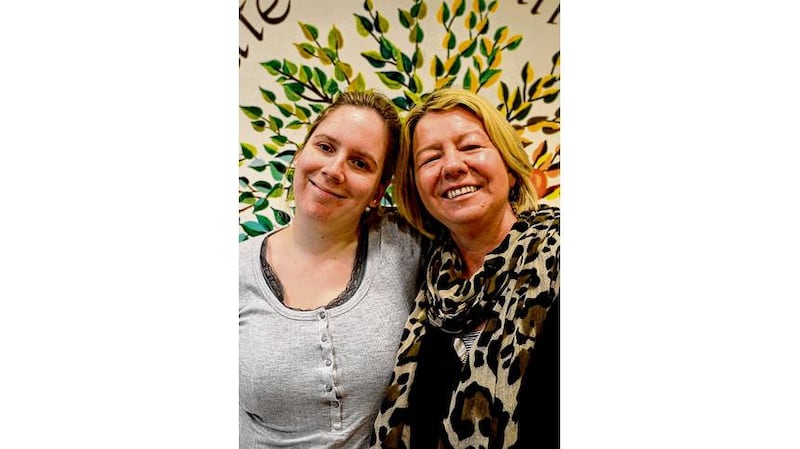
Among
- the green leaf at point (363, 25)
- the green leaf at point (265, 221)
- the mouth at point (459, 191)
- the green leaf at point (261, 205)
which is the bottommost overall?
the green leaf at point (265, 221)

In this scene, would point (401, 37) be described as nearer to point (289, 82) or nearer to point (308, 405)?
point (289, 82)

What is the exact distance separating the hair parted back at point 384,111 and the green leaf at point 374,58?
0.08 meters

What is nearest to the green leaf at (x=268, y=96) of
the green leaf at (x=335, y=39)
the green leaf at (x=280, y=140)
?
the green leaf at (x=280, y=140)

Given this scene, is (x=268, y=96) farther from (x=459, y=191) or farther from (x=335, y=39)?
(x=459, y=191)

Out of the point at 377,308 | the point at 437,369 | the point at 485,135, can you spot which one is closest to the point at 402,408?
the point at 437,369

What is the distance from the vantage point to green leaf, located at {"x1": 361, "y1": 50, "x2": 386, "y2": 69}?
231 cm

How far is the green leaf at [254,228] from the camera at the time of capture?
240 centimetres

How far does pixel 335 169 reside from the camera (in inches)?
90.0

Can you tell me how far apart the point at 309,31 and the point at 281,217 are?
0.55 metres

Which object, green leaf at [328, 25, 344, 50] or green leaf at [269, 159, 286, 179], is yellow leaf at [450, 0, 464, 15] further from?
green leaf at [269, 159, 286, 179]

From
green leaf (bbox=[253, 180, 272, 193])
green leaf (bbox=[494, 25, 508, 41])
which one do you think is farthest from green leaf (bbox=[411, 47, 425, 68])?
green leaf (bbox=[253, 180, 272, 193])

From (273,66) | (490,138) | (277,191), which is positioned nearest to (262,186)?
(277,191)

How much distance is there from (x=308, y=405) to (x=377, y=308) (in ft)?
1.10

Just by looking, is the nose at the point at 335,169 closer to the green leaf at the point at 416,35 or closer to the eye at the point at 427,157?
the eye at the point at 427,157
